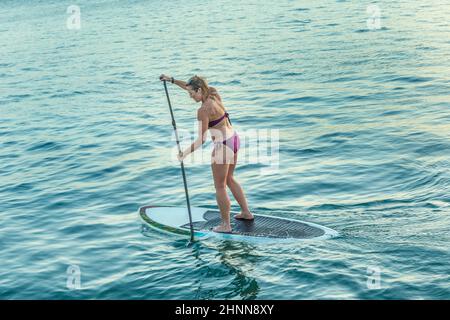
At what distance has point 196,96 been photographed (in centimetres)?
1152

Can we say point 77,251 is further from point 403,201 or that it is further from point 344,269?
point 403,201

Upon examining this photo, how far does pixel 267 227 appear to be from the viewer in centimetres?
1253

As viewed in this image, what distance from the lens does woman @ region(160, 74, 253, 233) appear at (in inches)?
454

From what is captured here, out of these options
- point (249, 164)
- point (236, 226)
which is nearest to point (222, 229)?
point (236, 226)

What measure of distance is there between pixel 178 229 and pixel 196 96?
2.61 meters

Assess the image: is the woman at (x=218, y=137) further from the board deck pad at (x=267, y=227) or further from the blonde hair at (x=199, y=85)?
the board deck pad at (x=267, y=227)

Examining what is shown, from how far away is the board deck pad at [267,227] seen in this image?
476 inches

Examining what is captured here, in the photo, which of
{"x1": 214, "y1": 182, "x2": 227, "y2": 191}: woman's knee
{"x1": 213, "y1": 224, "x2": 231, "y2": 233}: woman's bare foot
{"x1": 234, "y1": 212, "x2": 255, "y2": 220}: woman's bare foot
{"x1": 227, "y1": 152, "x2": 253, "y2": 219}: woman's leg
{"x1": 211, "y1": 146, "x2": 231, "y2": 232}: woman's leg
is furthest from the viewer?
{"x1": 234, "y1": 212, "x2": 255, "y2": 220}: woman's bare foot

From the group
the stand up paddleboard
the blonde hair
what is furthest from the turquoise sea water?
the blonde hair

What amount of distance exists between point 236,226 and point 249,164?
16.0 ft

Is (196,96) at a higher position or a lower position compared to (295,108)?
higher

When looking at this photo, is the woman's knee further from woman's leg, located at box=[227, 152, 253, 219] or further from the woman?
woman's leg, located at box=[227, 152, 253, 219]

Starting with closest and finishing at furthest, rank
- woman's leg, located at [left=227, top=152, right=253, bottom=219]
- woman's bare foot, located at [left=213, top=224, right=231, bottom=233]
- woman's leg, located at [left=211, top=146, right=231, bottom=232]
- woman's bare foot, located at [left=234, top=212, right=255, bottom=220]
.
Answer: woman's leg, located at [left=211, top=146, right=231, bottom=232]
woman's leg, located at [left=227, top=152, right=253, bottom=219]
woman's bare foot, located at [left=213, top=224, right=231, bottom=233]
woman's bare foot, located at [left=234, top=212, right=255, bottom=220]
